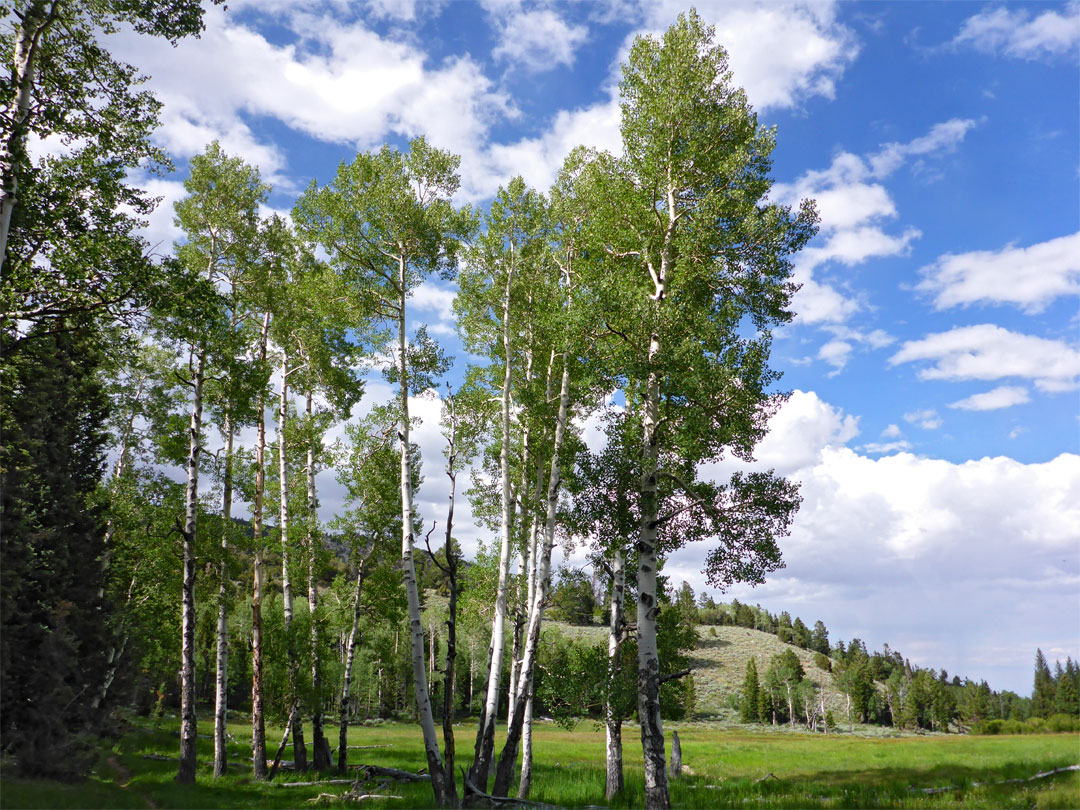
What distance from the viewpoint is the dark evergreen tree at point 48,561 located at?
42.0ft

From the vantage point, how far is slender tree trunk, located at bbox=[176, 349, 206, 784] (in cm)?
1769

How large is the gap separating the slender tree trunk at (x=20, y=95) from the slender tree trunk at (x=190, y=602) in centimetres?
861

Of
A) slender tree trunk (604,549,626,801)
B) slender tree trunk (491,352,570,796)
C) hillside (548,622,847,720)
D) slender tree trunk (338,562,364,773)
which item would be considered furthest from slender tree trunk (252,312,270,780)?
hillside (548,622,847,720)

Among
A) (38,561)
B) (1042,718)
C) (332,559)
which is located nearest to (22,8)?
(38,561)

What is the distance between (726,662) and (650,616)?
147 m

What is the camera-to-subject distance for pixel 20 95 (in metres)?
11.3

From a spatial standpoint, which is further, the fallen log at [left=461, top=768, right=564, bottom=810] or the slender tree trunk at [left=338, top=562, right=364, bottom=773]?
the slender tree trunk at [left=338, top=562, right=364, bottom=773]

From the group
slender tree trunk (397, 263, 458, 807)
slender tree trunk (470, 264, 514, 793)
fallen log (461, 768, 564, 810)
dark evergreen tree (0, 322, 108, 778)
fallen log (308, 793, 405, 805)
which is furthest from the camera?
fallen log (308, 793, 405, 805)

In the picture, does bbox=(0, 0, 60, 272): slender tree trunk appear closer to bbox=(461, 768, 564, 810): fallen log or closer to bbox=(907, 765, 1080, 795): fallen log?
bbox=(461, 768, 564, 810): fallen log

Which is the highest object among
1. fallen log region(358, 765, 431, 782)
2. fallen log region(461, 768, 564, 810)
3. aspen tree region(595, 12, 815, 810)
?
aspen tree region(595, 12, 815, 810)

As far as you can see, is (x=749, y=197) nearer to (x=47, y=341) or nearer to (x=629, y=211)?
(x=629, y=211)

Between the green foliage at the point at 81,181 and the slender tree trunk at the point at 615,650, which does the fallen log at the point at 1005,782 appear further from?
the green foliage at the point at 81,181

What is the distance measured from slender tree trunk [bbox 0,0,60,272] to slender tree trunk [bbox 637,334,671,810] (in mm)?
12802

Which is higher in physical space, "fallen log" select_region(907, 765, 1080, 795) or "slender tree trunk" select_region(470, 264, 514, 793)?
"slender tree trunk" select_region(470, 264, 514, 793)
